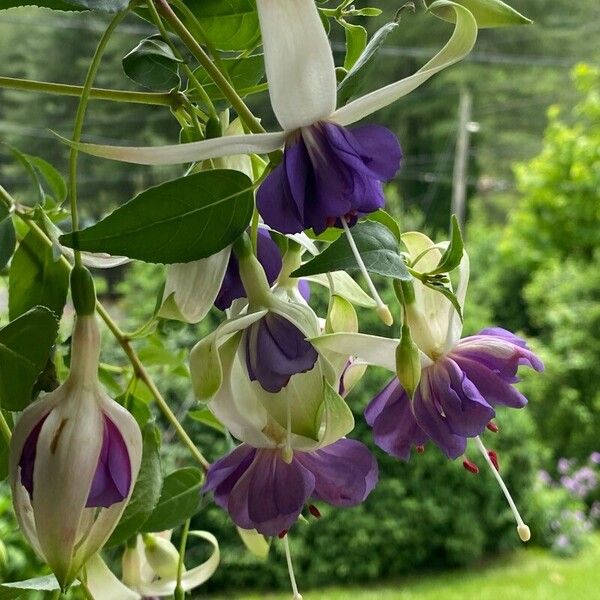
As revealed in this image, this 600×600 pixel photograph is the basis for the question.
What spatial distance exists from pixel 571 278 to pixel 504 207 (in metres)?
3.94

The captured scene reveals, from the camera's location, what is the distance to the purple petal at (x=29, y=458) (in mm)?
236

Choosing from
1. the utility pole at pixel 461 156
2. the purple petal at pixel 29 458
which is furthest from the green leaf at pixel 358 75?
the utility pole at pixel 461 156

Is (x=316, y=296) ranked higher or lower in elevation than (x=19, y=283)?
lower

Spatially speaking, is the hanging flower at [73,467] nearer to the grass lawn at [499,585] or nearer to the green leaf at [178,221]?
the green leaf at [178,221]

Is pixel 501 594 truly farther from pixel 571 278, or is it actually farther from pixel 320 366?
pixel 320 366

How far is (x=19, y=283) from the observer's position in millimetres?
367

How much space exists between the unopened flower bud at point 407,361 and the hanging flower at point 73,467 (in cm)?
7

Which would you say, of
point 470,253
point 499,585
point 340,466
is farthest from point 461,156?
point 340,466

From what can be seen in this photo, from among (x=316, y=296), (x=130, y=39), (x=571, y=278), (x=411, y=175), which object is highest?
(x=316, y=296)

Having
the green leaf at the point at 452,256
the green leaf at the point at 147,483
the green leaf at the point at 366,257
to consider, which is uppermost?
the green leaf at the point at 366,257

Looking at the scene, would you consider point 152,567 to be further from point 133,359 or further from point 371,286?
point 371,286

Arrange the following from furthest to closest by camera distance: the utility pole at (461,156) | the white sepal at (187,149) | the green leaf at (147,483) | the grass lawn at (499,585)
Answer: the utility pole at (461,156)
the grass lawn at (499,585)
the green leaf at (147,483)
the white sepal at (187,149)

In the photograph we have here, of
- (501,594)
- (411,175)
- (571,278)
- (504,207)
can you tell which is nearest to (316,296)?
(501,594)

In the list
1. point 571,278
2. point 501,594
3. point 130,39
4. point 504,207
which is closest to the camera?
point 501,594
